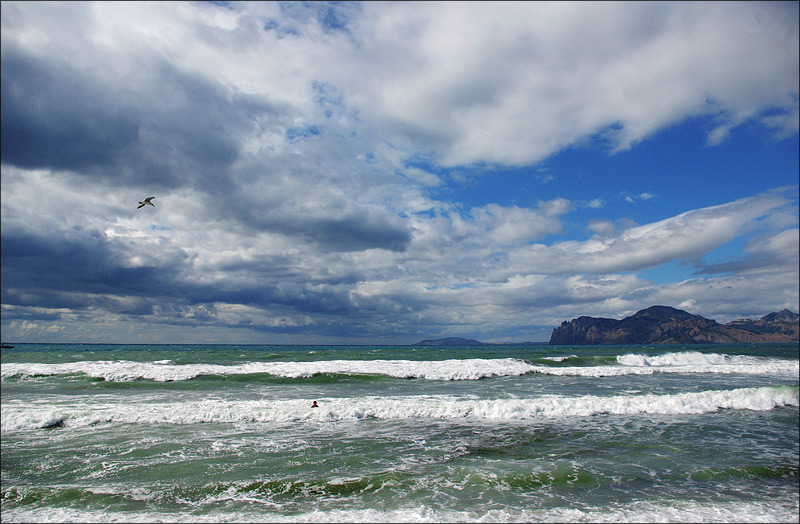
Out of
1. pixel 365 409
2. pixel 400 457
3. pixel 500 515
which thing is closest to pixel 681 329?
pixel 365 409

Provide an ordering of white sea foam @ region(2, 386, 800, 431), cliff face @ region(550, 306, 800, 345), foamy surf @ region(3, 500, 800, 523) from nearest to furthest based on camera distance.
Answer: foamy surf @ region(3, 500, 800, 523), cliff face @ region(550, 306, 800, 345), white sea foam @ region(2, 386, 800, 431)

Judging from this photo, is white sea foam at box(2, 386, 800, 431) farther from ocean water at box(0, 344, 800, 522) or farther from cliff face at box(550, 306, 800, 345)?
cliff face at box(550, 306, 800, 345)

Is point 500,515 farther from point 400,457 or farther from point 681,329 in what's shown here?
point 681,329

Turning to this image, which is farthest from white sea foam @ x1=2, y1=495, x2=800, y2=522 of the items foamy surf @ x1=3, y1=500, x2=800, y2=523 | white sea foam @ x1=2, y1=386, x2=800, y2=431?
white sea foam @ x1=2, y1=386, x2=800, y2=431

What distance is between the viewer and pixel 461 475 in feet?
28.5

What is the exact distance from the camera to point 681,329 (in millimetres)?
97000

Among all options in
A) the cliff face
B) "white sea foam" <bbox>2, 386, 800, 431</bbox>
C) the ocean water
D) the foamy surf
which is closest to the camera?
the foamy surf

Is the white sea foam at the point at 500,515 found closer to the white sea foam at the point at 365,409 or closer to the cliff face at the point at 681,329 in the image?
the cliff face at the point at 681,329

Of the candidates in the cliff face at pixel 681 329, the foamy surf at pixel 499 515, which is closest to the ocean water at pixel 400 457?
the foamy surf at pixel 499 515

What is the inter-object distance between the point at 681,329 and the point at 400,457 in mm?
111879

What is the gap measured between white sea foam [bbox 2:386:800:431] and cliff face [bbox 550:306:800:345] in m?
Result: 3.35

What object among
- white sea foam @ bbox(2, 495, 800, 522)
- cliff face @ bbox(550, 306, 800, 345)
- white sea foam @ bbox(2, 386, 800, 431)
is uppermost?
cliff face @ bbox(550, 306, 800, 345)

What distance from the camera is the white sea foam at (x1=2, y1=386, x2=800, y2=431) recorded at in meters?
14.2

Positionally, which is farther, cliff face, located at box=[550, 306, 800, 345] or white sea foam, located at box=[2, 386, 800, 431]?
white sea foam, located at box=[2, 386, 800, 431]
